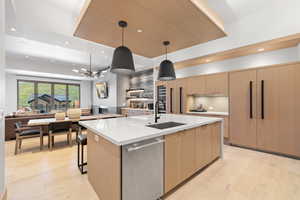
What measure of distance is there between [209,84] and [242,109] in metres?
1.13

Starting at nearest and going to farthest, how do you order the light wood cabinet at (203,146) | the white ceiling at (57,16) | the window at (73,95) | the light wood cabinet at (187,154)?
the light wood cabinet at (187,154) < the light wood cabinet at (203,146) < the white ceiling at (57,16) < the window at (73,95)

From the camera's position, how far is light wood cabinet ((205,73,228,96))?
3.79 m

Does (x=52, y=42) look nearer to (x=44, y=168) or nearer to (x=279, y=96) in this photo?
(x=44, y=168)

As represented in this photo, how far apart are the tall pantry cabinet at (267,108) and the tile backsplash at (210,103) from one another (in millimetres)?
648

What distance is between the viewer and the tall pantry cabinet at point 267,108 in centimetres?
282

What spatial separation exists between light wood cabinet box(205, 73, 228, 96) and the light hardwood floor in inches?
68.8

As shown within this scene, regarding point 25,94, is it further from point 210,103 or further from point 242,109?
point 242,109

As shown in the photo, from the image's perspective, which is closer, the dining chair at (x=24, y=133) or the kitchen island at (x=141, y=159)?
the kitchen island at (x=141, y=159)

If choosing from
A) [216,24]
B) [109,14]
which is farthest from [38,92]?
[216,24]

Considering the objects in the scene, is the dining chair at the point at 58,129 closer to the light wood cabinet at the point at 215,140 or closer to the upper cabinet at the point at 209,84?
the light wood cabinet at the point at 215,140

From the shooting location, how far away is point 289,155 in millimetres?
2877


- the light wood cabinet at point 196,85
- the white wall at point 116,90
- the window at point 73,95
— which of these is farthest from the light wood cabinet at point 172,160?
the window at point 73,95

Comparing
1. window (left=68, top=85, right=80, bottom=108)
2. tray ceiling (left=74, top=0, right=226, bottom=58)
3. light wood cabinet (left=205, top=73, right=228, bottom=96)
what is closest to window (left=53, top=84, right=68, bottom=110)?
window (left=68, top=85, right=80, bottom=108)

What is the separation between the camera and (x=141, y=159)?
4.77 feet
